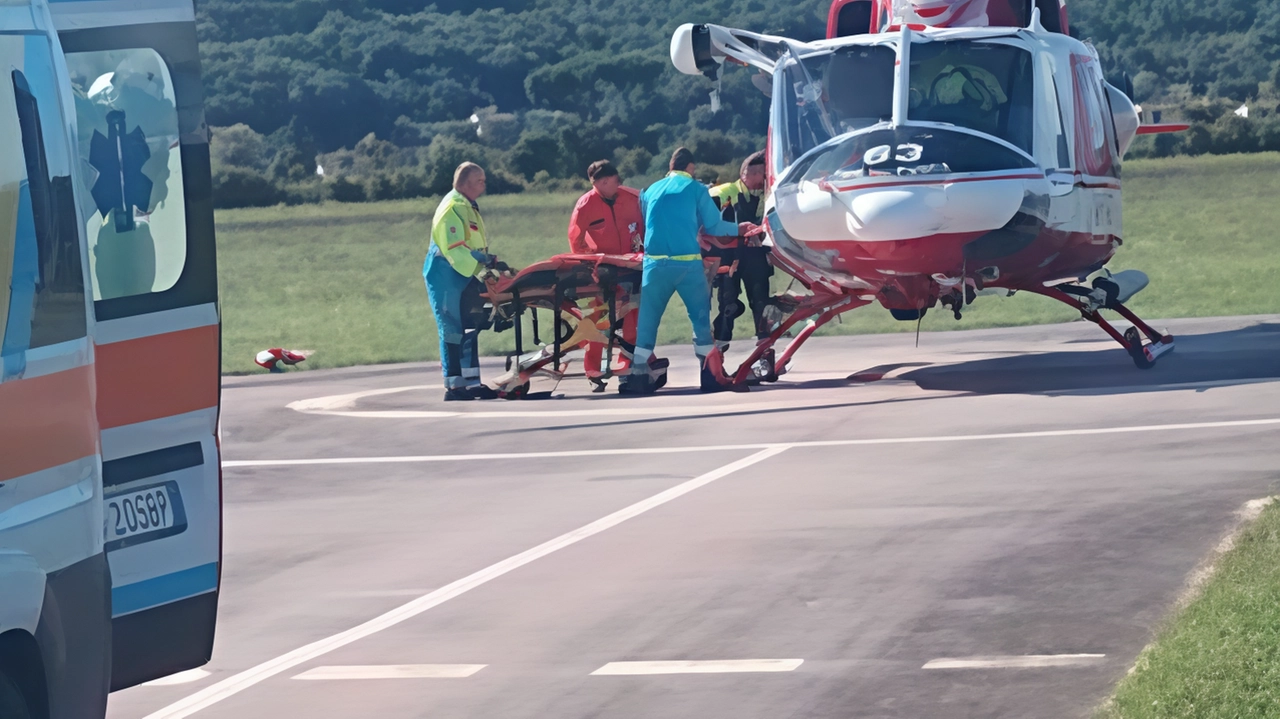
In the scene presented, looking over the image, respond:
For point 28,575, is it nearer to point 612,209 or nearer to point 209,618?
point 209,618

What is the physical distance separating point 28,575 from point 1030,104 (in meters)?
11.9

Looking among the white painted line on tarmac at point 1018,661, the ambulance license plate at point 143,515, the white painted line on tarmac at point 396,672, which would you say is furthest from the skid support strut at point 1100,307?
the ambulance license plate at point 143,515

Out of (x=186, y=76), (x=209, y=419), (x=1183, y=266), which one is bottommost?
(x=1183, y=266)

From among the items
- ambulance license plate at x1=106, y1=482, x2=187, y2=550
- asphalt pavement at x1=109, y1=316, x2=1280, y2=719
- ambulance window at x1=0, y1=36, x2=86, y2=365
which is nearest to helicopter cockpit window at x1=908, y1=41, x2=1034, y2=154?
asphalt pavement at x1=109, y1=316, x2=1280, y2=719

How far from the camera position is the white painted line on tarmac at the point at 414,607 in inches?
278

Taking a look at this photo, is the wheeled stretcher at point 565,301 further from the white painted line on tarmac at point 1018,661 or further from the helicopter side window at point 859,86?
the white painted line on tarmac at point 1018,661

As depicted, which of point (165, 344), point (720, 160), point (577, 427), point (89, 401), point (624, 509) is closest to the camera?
point (89, 401)

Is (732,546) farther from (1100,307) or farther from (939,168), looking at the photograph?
(1100,307)

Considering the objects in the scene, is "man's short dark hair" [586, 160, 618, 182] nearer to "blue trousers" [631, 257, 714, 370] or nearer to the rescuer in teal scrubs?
the rescuer in teal scrubs

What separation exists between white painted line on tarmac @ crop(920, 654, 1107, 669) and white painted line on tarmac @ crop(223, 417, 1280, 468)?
5.65 metres

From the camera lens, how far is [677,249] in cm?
1588

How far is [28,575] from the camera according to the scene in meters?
4.98

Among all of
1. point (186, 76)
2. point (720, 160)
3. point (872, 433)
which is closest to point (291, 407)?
point (872, 433)

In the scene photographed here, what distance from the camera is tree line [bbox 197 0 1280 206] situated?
6512cm
